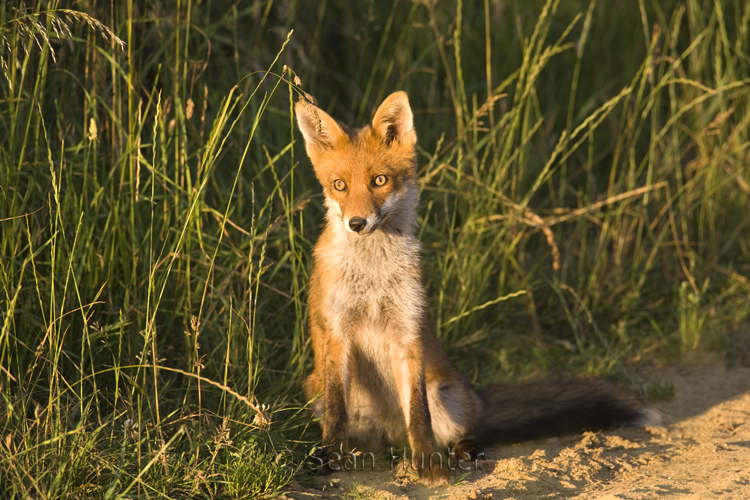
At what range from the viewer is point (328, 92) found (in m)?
5.90

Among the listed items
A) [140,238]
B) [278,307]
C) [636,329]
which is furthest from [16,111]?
[636,329]

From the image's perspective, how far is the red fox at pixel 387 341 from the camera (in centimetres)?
329

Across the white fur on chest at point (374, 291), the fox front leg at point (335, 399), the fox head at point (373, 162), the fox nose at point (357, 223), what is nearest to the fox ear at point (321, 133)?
the fox head at point (373, 162)

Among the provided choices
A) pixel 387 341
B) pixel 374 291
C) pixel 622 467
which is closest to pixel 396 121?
pixel 374 291

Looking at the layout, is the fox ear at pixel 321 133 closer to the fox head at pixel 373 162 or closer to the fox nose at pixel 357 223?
the fox head at pixel 373 162

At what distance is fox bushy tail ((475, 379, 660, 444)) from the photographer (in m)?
3.64

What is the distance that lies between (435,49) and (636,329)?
9.29 feet

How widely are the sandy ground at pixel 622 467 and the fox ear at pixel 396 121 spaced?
1.66m

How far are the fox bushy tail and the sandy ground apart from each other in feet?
0.26

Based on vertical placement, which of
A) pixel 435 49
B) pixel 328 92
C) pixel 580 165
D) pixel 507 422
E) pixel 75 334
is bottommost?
pixel 507 422

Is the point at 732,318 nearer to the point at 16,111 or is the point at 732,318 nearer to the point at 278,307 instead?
the point at 278,307

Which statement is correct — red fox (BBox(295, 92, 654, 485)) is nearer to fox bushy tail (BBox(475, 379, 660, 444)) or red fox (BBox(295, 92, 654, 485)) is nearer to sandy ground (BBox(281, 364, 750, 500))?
fox bushy tail (BBox(475, 379, 660, 444))

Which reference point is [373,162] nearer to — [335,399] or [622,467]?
[335,399]

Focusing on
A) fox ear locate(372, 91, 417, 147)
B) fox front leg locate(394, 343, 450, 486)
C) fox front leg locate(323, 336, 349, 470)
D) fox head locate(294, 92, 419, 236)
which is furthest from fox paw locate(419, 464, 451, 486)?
fox ear locate(372, 91, 417, 147)
